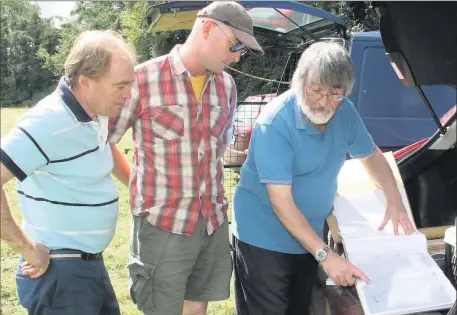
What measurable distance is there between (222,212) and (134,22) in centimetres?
825

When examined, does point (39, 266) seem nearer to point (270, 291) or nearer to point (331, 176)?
point (270, 291)

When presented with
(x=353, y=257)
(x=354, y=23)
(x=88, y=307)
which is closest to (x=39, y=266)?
(x=88, y=307)

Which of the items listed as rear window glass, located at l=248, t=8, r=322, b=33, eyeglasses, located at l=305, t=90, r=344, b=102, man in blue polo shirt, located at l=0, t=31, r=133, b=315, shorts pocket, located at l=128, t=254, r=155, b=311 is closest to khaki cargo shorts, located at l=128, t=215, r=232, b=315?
shorts pocket, located at l=128, t=254, r=155, b=311

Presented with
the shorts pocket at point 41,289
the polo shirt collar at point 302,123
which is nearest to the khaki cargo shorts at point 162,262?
the shorts pocket at point 41,289

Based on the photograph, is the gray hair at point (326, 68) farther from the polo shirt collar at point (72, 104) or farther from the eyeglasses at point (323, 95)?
the polo shirt collar at point (72, 104)

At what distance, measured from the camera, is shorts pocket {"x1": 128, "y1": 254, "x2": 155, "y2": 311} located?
2.13 metres

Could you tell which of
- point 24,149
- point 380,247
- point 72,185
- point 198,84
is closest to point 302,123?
point 198,84

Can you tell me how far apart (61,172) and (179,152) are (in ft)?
1.76

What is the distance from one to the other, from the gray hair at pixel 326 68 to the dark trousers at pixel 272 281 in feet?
2.45

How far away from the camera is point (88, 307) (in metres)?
1.81

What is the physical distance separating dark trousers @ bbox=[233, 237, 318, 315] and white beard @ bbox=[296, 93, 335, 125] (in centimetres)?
Result: 61

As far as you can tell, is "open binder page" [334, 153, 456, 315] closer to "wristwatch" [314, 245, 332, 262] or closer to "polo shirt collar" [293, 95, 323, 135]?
"wristwatch" [314, 245, 332, 262]

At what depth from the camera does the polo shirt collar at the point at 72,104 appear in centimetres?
167

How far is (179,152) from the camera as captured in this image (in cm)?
206
